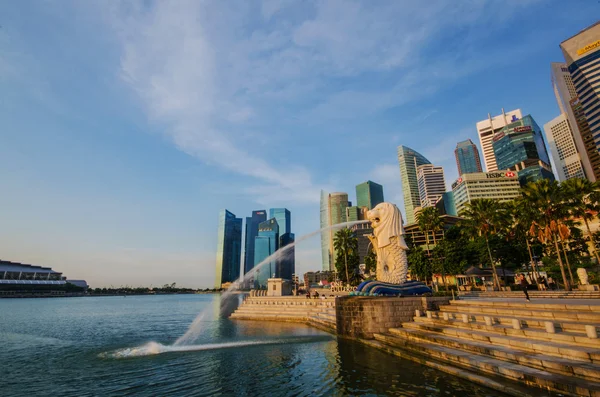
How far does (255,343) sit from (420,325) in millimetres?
11514

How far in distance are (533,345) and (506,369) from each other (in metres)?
2.09

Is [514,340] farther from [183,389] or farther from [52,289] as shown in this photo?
[52,289]

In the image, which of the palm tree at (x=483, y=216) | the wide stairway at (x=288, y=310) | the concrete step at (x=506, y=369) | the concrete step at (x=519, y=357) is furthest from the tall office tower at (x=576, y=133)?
the concrete step at (x=506, y=369)

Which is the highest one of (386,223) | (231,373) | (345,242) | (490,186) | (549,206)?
(490,186)

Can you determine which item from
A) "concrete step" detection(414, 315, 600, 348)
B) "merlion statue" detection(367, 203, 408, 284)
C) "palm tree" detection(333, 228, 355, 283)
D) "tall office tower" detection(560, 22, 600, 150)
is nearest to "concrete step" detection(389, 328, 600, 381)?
"concrete step" detection(414, 315, 600, 348)

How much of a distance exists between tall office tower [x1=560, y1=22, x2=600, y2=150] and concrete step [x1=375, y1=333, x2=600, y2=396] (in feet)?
545

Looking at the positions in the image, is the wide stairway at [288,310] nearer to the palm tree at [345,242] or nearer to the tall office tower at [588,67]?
the palm tree at [345,242]

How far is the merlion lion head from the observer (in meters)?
23.9

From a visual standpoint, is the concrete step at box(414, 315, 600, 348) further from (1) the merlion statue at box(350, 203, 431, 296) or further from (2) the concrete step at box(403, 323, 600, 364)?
(1) the merlion statue at box(350, 203, 431, 296)

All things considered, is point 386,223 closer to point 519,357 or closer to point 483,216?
point 519,357

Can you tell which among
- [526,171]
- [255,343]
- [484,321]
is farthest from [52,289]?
[526,171]

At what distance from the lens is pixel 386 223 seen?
79.9ft

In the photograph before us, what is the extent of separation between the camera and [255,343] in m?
20.9

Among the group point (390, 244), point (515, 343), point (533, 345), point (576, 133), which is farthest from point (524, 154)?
point (533, 345)
